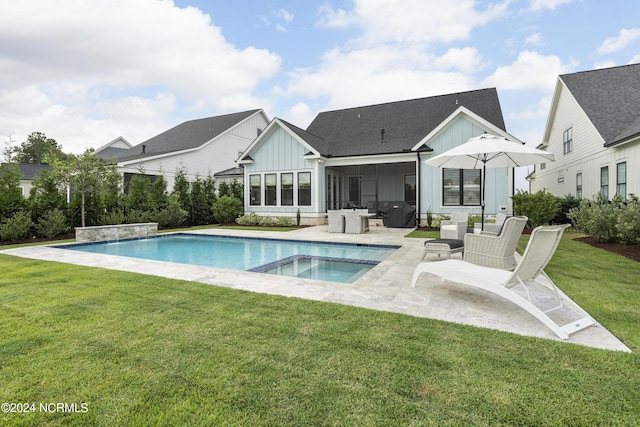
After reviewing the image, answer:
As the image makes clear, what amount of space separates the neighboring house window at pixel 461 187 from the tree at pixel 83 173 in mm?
14252

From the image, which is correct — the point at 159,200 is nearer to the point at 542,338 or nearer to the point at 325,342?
the point at 325,342

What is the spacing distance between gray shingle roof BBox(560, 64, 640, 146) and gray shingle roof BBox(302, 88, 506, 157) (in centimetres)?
345

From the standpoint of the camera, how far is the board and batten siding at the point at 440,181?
12.7 m

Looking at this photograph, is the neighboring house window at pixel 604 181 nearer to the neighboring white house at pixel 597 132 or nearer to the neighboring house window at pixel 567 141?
the neighboring white house at pixel 597 132

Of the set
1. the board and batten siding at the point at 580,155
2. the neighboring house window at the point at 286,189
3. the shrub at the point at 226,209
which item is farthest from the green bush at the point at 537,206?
the shrub at the point at 226,209

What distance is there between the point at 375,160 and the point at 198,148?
1213 cm

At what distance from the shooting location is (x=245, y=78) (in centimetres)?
2048

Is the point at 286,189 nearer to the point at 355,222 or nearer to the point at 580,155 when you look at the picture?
the point at 355,222

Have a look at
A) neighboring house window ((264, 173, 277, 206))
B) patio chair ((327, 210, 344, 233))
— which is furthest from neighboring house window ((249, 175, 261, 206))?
patio chair ((327, 210, 344, 233))

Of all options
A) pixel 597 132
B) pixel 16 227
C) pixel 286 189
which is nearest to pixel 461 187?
pixel 597 132

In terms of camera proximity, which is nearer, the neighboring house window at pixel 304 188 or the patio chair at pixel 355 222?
the patio chair at pixel 355 222

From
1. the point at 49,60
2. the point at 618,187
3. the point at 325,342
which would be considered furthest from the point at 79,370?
the point at 49,60

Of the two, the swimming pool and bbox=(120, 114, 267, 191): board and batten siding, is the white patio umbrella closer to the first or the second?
the swimming pool

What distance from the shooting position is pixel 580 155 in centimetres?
1459
